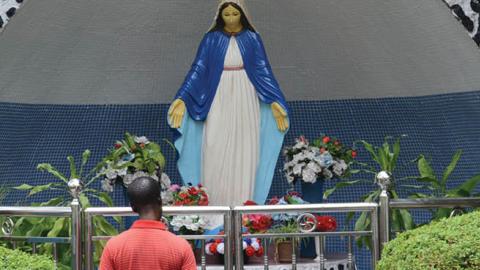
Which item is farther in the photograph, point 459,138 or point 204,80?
point 459,138

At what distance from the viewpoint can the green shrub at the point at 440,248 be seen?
22.0ft

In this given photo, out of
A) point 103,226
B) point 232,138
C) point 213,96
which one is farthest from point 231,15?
point 103,226

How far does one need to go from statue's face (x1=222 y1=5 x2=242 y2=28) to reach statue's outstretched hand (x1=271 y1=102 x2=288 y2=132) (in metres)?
0.80

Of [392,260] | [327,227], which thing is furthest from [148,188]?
[327,227]

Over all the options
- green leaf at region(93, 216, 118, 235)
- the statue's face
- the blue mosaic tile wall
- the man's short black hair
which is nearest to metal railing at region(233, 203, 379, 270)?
green leaf at region(93, 216, 118, 235)

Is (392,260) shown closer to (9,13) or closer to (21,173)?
(9,13)

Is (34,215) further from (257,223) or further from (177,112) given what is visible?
(177,112)

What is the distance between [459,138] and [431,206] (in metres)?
6.50

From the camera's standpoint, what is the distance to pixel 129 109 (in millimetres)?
14664

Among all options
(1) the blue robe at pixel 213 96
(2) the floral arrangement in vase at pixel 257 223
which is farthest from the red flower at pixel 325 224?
(1) the blue robe at pixel 213 96

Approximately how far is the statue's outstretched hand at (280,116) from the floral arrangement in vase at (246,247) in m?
1.41

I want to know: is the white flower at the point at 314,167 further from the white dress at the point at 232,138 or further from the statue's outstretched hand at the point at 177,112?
the statue's outstretched hand at the point at 177,112

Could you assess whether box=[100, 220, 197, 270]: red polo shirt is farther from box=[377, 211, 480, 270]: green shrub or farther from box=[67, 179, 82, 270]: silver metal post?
box=[67, 179, 82, 270]: silver metal post

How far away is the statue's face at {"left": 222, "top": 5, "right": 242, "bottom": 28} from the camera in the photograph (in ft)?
33.2
